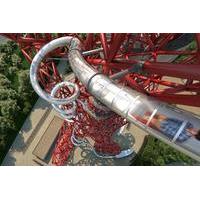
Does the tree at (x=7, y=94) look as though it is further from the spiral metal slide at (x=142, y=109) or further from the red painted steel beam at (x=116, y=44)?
the red painted steel beam at (x=116, y=44)

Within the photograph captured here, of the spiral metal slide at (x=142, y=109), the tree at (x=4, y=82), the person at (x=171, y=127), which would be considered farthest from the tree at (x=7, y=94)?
the person at (x=171, y=127)

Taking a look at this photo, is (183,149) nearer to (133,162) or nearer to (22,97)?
(133,162)

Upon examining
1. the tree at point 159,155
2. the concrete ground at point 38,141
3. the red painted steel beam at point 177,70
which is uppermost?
the red painted steel beam at point 177,70

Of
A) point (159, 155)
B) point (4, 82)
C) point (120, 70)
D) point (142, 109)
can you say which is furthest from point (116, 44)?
point (4, 82)

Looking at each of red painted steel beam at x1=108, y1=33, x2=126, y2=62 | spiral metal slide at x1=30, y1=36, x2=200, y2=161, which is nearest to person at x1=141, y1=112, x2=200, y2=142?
spiral metal slide at x1=30, y1=36, x2=200, y2=161

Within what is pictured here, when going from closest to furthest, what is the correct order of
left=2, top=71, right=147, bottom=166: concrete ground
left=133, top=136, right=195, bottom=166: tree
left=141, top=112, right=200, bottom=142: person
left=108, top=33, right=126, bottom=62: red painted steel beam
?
left=141, top=112, right=200, bottom=142: person < left=108, top=33, right=126, bottom=62: red painted steel beam < left=133, top=136, right=195, bottom=166: tree < left=2, top=71, right=147, bottom=166: concrete ground

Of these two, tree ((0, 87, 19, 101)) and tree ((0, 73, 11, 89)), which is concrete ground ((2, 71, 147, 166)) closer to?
tree ((0, 87, 19, 101))

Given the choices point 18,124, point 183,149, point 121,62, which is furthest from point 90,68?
point 18,124
